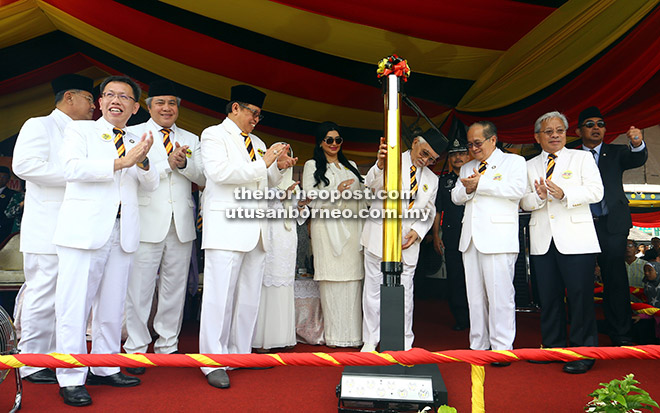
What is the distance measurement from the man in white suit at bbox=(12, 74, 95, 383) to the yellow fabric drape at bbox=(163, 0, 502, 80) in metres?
1.33

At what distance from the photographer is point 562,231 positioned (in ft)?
9.34

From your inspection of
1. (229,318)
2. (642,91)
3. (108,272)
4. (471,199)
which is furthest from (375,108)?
(108,272)

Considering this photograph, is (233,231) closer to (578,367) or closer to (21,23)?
(578,367)

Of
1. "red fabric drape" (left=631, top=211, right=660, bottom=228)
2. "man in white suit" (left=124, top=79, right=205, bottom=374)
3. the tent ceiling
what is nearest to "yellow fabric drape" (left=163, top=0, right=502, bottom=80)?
the tent ceiling

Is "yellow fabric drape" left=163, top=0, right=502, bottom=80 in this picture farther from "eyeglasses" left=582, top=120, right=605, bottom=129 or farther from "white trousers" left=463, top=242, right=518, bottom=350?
"white trousers" left=463, top=242, right=518, bottom=350

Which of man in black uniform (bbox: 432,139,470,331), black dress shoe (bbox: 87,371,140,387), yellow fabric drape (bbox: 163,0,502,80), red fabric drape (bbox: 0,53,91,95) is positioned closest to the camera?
black dress shoe (bbox: 87,371,140,387)

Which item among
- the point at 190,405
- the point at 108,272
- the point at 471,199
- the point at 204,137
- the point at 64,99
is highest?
the point at 64,99

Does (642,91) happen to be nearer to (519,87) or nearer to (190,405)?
(519,87)

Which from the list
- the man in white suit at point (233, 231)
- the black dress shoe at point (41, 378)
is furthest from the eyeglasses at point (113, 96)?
the black dress shoe at point (41, 378)

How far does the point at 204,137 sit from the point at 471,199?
5.46 ft

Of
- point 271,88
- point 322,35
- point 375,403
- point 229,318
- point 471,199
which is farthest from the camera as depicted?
point 271,88

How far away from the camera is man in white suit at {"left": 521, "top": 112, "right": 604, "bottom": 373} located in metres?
2.79

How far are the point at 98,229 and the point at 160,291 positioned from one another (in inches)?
32.9

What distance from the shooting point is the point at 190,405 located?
84.6 inches
